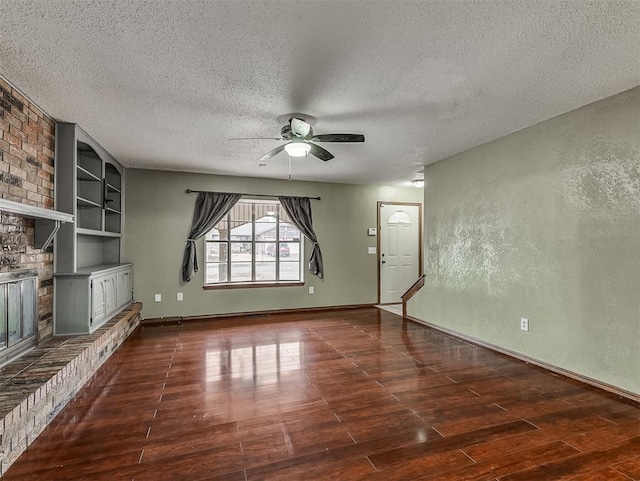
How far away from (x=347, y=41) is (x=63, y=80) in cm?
209

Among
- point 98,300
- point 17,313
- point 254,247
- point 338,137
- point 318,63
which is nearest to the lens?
point 318,63

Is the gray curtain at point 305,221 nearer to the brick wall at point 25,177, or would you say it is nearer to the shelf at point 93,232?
the shelf at point 93,232

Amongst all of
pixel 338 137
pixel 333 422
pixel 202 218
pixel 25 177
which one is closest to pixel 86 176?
pixel 25 177

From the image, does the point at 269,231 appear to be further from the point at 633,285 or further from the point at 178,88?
the point at 633,285

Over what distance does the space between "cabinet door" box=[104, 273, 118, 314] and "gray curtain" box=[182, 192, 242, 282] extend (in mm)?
1267

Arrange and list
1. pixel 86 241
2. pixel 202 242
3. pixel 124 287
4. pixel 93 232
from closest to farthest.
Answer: pixel 93 232, pixel 86 241, pixel 124 287, pixel 202 242

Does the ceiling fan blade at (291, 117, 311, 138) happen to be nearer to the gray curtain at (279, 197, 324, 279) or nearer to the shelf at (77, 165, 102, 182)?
the shelf at (77, 165, 102, 182)

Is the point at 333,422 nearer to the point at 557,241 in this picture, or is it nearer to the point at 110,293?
the point at 557,241

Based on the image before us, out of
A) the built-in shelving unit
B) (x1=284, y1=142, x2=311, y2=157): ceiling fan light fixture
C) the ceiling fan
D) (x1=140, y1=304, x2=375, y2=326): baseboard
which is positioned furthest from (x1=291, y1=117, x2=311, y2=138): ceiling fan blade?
(x1=140, y1=304, x2=375, y2=326): baseboard

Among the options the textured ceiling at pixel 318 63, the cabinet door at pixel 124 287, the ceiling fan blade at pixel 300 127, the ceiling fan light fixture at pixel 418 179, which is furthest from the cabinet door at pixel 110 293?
the ceiling fan light fixture at pixel 418 179

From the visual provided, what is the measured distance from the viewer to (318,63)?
2279mm

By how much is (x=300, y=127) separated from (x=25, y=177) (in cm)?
230

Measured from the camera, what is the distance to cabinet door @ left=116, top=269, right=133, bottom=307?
14.8 feet

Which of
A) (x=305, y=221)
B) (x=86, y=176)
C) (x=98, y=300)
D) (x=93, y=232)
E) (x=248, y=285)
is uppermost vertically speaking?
(x=86, y=176)
